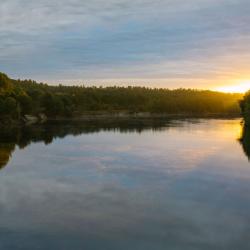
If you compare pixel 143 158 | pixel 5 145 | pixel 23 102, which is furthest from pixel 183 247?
pixel 23 102

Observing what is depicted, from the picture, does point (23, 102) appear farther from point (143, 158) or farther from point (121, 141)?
point (143, 158)

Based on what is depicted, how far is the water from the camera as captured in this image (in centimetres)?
1453

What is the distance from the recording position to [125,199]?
64.2 feet

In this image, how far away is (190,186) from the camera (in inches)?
894

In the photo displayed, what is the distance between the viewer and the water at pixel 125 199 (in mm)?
14531

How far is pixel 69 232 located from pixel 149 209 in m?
4.02

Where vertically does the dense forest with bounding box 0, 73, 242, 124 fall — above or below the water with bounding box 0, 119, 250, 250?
above

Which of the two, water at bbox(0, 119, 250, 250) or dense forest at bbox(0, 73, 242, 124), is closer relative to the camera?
water at bbox(0, 119, 250, 250)

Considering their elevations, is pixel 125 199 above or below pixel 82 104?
below

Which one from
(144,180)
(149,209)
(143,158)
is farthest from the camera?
(143,158)

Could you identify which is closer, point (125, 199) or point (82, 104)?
point (125, 199)

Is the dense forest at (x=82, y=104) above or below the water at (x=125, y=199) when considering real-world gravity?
above

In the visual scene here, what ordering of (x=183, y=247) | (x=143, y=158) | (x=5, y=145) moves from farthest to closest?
(x=5, y=145) < (x=143, y=158) < (x=183, y=247)

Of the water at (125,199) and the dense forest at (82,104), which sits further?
the dense forest at (82,104)
